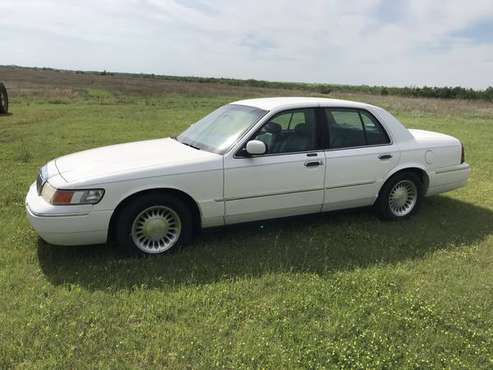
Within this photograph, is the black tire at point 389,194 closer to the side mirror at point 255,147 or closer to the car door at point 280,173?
the car door at point 280,173

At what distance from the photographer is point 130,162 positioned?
4406 mm

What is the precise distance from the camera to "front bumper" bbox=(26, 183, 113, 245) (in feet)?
13.1

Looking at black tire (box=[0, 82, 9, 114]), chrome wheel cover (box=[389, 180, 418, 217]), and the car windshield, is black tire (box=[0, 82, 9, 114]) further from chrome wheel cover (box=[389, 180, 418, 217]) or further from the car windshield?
chrome wheel cover (box=[389, 180, 418, 217])

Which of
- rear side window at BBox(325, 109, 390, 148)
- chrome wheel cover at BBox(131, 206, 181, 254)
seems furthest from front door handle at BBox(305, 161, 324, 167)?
chrome wheel cover at BBox(131, 206, 181, 254)

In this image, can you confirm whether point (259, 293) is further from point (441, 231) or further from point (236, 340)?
point (441, 231)

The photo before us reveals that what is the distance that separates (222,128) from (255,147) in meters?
0.74

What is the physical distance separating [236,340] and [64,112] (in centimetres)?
1803

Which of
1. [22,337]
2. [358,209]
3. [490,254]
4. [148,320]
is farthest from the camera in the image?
[358,209]

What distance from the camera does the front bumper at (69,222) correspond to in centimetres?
399

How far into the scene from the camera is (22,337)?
122 inches

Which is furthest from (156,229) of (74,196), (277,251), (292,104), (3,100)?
(3,100)

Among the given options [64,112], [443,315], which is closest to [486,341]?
[443,315]

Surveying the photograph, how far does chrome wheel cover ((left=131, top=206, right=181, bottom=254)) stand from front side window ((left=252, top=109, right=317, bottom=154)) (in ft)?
3.89

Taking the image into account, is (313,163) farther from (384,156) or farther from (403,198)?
(403,198)
